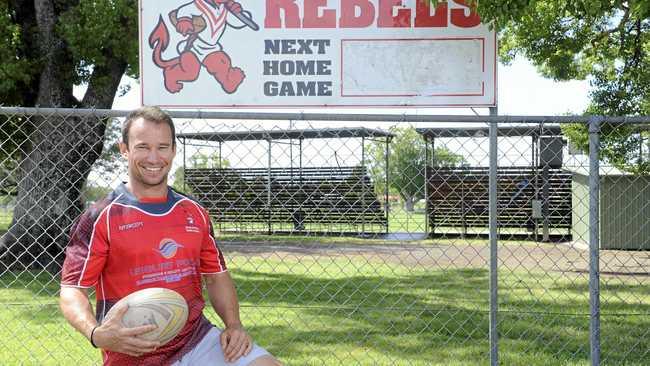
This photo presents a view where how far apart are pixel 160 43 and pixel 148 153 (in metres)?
2.04

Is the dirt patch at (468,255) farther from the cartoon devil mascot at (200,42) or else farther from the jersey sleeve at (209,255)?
the jersey sleeve at (209,255)

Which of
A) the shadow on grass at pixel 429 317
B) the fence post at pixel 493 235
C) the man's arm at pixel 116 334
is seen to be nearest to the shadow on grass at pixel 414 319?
the shadow on grass at pixel 429 317

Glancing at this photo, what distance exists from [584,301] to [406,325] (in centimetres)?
309

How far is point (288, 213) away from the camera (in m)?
22.3

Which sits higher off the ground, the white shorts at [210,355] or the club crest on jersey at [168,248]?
the club crest on jersey at [168,248]

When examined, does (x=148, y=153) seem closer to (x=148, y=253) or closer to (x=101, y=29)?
(x=148, y=253)

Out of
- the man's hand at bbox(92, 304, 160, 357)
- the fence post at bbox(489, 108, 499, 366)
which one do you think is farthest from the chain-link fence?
the man's hand at bbox(92, 304, 160, 357)

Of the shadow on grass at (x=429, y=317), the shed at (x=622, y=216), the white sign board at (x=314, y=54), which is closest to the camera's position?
the white sign board at (x=314, y=54)

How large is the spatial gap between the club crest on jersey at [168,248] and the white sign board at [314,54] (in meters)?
1.98

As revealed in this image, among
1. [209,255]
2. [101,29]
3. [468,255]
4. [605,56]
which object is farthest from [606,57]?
[209,255]

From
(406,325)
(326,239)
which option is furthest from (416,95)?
(326,239)

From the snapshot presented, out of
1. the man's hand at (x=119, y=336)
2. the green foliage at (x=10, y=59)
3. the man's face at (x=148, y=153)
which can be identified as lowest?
the man's hand at (x=119, y=336)

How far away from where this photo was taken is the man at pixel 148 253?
8.52 feet

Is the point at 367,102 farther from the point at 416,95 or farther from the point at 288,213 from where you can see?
the point at 288,213
